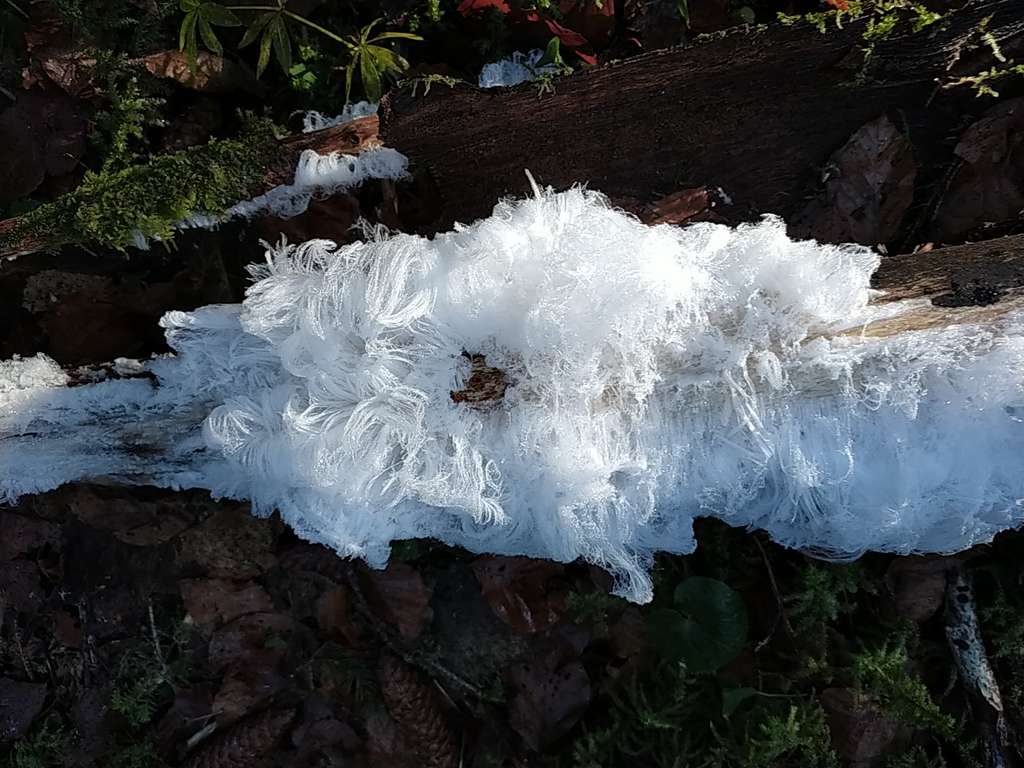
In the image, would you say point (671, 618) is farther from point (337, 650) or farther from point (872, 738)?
point (337, 650)

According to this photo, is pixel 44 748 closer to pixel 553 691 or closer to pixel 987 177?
pixel 553 691

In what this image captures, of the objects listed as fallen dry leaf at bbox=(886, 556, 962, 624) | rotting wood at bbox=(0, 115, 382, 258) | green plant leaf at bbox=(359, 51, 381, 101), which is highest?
green plant leaf at bbox=(359, 51, 381, 101)

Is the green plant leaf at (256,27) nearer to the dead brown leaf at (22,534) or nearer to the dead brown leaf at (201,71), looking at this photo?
the dead brown leaf at (201,71)

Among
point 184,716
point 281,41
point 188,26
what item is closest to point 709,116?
point 281,41

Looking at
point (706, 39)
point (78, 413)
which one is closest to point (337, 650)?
point (78, 413)

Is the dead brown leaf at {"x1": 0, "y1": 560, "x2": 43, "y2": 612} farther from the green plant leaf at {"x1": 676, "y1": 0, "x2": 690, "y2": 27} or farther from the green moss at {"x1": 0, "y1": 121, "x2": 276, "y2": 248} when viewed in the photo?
the green plant leaf at {"x1": 676, "y1": 0, "x2": 690, "y2": 27}

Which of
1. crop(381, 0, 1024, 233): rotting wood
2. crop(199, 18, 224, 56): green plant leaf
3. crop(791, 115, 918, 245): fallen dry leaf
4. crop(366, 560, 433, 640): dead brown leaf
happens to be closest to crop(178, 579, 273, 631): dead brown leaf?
crop(366, 560, 433, 640): dead brown leaf
